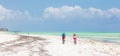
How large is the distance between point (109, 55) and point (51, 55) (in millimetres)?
5366

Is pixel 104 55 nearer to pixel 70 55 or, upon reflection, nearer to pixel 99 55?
pixel 99 55

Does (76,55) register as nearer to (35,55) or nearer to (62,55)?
(62,55)

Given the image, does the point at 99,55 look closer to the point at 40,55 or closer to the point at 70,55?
the point at 70,55

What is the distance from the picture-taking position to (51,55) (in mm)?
26234

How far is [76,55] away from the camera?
26.4m

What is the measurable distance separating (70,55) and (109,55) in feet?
11.9

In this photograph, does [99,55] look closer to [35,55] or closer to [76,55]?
[76,55]

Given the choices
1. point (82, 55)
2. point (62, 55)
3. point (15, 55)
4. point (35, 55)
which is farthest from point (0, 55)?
point (82, 55)

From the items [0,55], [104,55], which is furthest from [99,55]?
[0,55]

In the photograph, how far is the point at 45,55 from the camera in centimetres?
2611

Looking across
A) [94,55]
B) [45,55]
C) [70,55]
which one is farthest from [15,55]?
[94,55]

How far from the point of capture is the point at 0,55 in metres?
25.6

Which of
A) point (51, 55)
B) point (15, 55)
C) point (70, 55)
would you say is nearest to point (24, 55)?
point (15, 55)

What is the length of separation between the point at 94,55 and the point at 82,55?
1.10 meters
